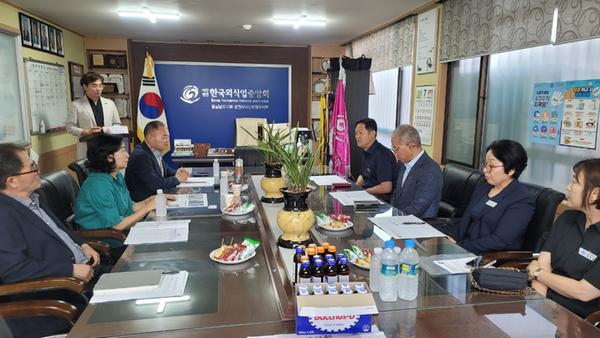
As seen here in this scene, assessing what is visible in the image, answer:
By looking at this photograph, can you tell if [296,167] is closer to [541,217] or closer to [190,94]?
[541,217]

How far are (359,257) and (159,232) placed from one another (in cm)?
98

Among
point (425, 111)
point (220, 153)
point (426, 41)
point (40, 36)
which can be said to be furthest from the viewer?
point (220, 153)

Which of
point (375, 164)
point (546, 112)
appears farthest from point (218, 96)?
point (546, 112)

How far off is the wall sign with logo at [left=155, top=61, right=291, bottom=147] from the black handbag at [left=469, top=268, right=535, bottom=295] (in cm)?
608

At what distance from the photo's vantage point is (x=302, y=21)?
488 cm

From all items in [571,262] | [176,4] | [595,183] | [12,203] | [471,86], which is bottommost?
[571,262]

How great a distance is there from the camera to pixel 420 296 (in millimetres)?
1302

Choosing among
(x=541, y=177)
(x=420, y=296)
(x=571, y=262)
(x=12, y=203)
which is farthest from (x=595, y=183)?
(x=12, y=203)

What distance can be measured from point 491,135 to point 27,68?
472cm

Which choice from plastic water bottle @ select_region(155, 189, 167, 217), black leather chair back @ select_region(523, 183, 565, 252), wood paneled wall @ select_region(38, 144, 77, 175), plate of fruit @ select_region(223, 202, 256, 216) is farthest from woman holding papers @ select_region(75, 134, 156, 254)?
wood paneled wall @ select_region(38, 144, 77, 175)

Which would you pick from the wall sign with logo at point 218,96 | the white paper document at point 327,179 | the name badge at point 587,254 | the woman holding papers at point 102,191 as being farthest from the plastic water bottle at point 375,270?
the wall sign with logo at point 218,96

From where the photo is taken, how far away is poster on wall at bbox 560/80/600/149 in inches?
98.0

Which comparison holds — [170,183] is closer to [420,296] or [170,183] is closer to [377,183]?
[377,183]

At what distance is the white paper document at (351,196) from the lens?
251cm
